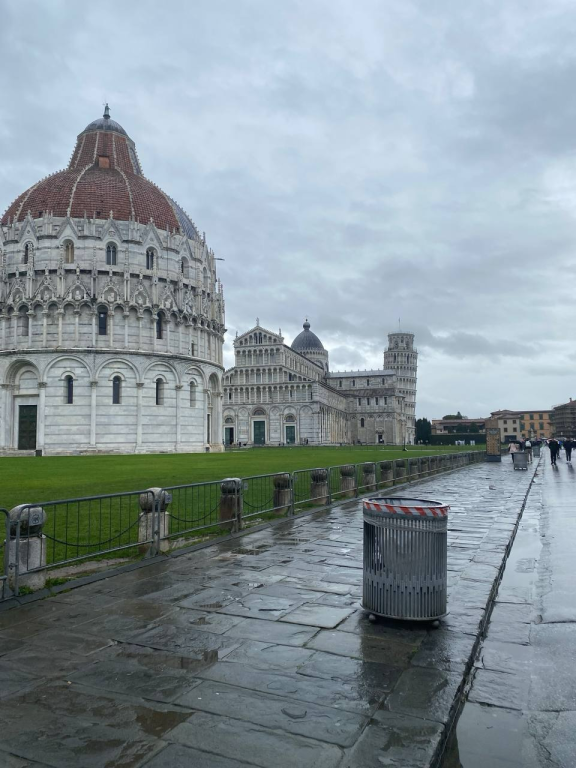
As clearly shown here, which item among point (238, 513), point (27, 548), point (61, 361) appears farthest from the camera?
point (61, 361)

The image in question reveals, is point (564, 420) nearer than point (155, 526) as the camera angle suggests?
No

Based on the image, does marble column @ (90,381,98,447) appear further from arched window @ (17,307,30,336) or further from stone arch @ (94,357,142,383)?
arched window @ (17,307,30,336)

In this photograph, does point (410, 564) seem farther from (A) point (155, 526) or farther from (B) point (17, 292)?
(B) point (17, 292)

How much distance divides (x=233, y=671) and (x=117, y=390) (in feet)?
166

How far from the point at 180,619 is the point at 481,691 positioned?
3277 mm

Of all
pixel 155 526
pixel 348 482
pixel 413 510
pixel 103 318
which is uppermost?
→ pixel 103 318

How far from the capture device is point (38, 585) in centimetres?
772

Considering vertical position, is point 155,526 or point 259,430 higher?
point 259,430

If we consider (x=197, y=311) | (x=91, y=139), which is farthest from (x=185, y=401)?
(x=91, y=139)

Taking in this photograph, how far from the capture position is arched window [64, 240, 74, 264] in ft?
176

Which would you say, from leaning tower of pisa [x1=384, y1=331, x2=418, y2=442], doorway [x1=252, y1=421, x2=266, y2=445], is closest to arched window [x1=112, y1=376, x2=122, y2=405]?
doorway [x1=252, y1=421, x2=266, y2=445]

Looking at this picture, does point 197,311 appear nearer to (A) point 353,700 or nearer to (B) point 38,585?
(B) point 38,585

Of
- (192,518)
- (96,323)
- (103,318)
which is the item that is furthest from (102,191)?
(192,518)

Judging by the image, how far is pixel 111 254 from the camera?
54.7 m
